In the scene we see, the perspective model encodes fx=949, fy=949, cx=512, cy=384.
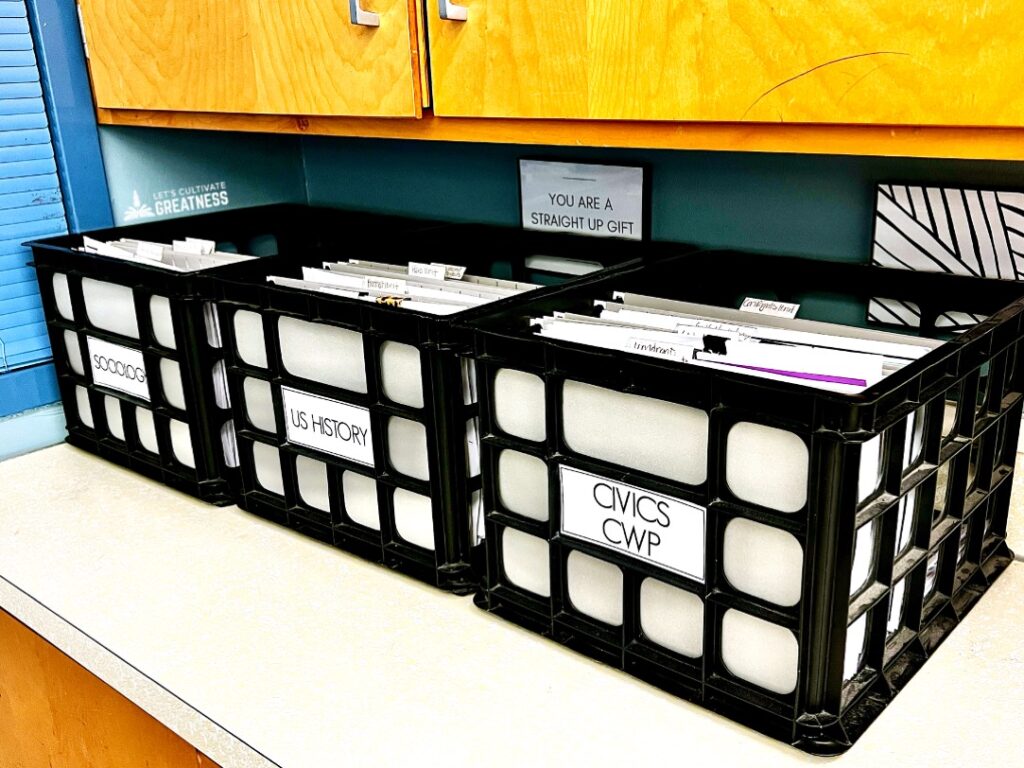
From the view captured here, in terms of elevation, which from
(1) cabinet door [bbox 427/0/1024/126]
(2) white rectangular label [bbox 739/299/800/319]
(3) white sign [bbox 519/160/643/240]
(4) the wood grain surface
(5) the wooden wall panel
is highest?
(1) cabinet door [bbox 427/0/1024/126]

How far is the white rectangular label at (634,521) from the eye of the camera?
0.73m

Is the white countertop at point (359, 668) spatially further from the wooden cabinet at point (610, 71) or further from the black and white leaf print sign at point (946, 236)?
the wooden cabinet at point (610, 71)

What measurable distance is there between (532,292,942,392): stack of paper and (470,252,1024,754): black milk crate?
5 cm

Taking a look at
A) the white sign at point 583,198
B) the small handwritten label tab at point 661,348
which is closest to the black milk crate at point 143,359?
the white sign at point 583,198

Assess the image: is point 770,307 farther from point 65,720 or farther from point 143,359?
point 65,720

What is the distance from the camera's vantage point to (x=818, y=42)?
0.71 meters

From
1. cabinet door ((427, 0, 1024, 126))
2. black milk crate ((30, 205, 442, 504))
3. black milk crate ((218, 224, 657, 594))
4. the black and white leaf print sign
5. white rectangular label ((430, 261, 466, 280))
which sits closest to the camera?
cabinet door ((427, 0, 1024, 126))

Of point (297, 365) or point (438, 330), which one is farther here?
point (297, 365)

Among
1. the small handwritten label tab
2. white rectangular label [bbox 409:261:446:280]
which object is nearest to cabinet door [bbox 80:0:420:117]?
white rectangular label [bbox 409:261:446:280]

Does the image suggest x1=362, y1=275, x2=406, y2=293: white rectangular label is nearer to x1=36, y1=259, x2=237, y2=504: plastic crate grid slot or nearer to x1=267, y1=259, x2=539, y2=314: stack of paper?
x1=267, y1=259, x2=539, y2=314: stack of paper

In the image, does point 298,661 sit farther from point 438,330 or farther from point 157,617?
point 438,330

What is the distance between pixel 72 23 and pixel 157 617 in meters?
0.86

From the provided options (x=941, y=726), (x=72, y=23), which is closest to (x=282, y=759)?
(x=941, y=726)

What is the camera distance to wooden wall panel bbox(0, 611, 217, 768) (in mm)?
923
